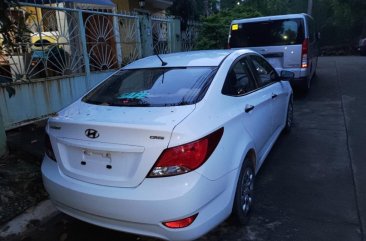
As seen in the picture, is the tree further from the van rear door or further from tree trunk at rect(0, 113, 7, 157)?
the van rear door

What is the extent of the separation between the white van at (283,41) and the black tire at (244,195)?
521 centimetres

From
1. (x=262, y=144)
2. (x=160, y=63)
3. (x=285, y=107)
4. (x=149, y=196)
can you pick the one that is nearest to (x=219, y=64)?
(x=160, y=63)

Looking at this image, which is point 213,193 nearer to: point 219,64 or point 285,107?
point 219,64

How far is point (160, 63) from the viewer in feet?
12.3

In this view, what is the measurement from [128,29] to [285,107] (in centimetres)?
418

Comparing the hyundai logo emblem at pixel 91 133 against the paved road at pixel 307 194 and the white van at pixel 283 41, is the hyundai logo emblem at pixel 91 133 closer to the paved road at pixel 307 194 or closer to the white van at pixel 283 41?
the paved road at pixel 307 194

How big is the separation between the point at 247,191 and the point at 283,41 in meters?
5.65

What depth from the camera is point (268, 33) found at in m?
8.23

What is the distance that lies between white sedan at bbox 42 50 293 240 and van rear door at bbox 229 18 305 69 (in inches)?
194

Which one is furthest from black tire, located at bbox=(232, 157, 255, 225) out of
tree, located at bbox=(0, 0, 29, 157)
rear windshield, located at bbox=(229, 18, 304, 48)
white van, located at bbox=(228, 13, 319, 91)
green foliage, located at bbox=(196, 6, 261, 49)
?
green foliage, located at bbox=(196, 6, 261, 49)

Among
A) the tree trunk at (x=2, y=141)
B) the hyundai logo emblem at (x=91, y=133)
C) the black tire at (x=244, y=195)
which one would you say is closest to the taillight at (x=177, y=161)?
the hyundai logo emblem at (x=91, y=133)

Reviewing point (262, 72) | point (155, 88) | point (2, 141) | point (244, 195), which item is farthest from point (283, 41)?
point (2, 141)

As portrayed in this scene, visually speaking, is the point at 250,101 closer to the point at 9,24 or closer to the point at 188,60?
the point at 188,60

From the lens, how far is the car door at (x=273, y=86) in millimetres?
4246
